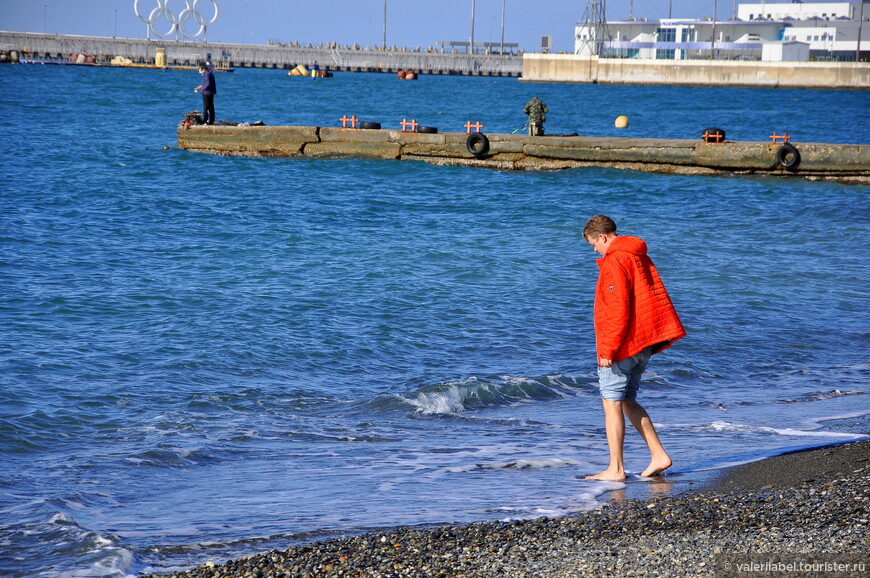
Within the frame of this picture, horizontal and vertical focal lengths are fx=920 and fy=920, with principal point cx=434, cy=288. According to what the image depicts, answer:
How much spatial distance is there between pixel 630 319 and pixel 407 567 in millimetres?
2012

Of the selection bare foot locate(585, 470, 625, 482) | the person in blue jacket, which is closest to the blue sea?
bare foot locate(585, 470, 625, 482)

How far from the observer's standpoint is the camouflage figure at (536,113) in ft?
83.0

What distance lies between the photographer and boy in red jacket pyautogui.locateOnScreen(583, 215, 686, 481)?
520 cm

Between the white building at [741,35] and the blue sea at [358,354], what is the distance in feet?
335

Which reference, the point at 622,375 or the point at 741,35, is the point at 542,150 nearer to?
the point at 622,375

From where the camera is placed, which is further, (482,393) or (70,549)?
(482,393)

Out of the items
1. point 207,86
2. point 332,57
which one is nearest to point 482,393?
point 207,86

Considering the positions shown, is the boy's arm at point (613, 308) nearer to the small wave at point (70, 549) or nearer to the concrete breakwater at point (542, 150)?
the small wave at point (70, 549)

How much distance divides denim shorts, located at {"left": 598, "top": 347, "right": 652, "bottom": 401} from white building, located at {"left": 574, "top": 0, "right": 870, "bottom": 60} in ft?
371

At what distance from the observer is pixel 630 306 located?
5.26 metres

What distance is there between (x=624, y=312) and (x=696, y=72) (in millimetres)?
103785

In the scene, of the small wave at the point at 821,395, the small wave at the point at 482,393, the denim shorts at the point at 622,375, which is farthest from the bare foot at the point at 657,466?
the small wave at the point at 821,395

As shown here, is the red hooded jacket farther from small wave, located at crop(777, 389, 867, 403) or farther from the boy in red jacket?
small wave, located at crop(777, 389, 867, 403)

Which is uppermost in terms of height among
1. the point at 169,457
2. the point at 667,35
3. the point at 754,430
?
the point at 667,35
